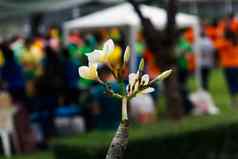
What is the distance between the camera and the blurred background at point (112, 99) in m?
8.30

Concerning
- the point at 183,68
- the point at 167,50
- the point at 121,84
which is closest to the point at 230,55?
the point at 183,68

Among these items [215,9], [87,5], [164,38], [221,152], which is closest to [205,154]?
[221,152]

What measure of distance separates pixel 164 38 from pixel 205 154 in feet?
8.51

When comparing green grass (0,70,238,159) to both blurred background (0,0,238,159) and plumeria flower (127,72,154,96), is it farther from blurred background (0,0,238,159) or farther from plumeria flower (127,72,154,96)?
plumeria flower (127,72,154,96)

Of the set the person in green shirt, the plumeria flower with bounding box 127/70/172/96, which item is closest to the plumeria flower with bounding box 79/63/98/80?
A: the plumeria flower with bounding box 127/70/172/96

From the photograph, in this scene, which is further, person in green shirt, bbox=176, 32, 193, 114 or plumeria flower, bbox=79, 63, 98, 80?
person in green shirt, bbox=176, 32, 193, 114

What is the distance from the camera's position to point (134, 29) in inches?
615

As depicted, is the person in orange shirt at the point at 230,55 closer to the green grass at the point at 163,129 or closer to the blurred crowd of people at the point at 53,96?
the blurred crowd of people at the point at 53,96

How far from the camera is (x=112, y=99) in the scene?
12461 millimetres

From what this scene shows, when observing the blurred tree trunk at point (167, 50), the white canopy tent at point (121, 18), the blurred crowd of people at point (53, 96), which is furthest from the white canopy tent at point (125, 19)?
the blurred tree trunk at point (167, 50)

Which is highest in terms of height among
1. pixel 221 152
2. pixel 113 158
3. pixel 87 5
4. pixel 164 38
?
pixel 87 5

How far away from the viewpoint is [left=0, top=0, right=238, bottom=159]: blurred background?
27.2 ft

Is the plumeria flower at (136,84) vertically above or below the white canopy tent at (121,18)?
below

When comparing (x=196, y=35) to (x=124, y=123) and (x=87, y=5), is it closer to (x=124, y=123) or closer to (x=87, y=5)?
(x=87, y=5)
